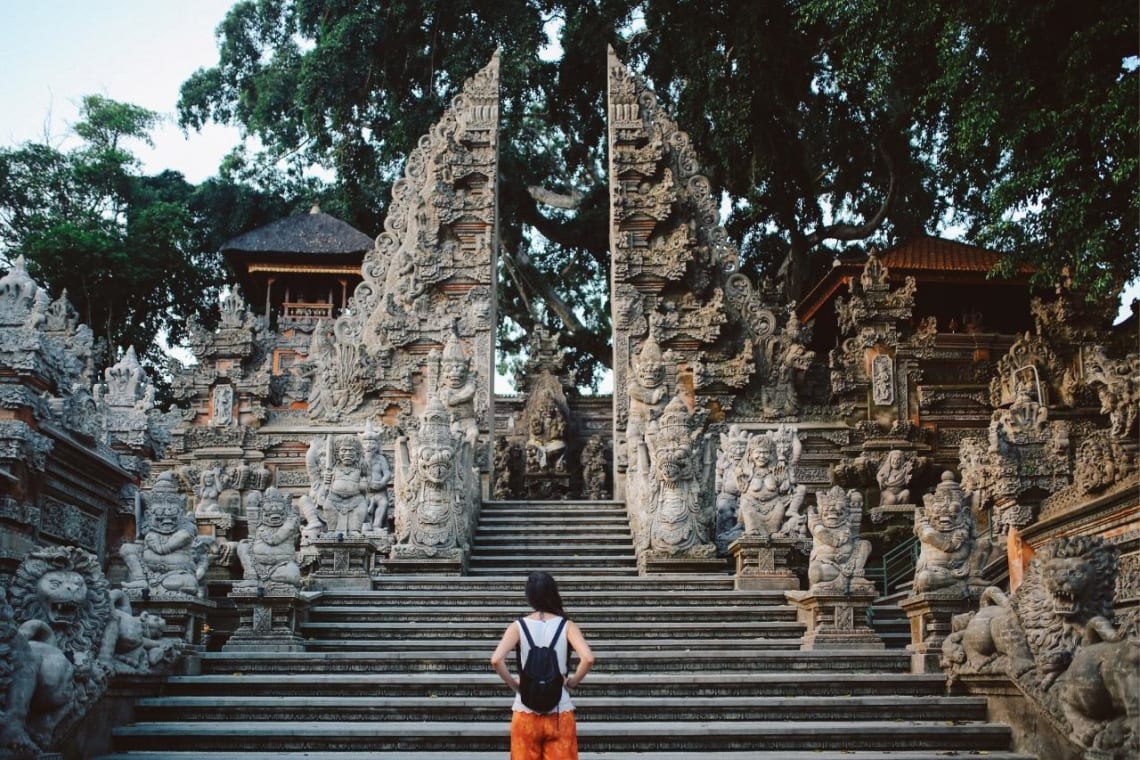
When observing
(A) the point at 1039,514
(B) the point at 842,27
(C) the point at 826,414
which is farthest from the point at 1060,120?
(C) the point at 826,414

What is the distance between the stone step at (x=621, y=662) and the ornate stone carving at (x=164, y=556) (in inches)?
26.1

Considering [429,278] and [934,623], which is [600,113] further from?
[934,623]

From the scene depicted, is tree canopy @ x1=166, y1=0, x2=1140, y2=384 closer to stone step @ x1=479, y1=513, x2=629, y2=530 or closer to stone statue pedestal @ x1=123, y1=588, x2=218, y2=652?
stone step @ x1=479, y1=513, x2=629, y2=530

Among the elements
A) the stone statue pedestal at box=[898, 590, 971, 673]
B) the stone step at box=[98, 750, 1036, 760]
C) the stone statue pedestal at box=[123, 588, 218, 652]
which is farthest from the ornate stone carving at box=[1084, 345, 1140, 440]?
the stone statue pedestal at box=[123, 588, 218, 652]

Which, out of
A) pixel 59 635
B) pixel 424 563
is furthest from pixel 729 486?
pixel 59 635

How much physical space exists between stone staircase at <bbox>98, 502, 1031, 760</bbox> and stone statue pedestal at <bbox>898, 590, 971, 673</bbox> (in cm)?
27

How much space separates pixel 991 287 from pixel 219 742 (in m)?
16.4

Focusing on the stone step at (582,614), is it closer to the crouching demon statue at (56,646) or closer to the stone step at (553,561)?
the stone step at (553,561)

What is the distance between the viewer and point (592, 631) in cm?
946

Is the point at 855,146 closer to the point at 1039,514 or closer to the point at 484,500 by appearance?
the point at 484,500

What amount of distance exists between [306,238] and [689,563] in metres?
18.3

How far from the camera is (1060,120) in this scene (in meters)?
10.6

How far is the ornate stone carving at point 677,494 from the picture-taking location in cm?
1159

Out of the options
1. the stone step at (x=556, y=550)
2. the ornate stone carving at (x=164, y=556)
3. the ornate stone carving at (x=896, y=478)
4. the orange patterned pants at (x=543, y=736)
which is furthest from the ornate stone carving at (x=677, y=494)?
the orange patterned pants at (x=543, y=736)
